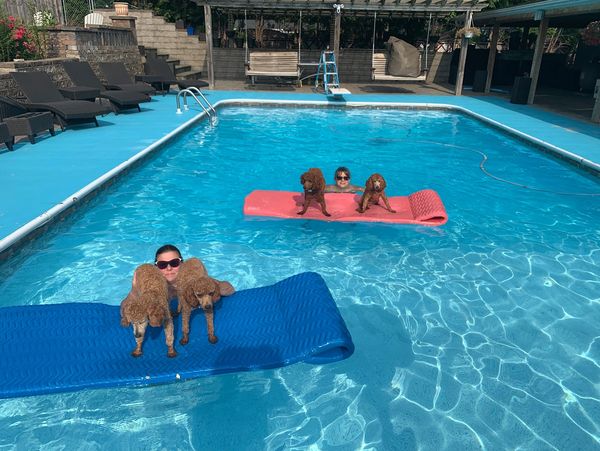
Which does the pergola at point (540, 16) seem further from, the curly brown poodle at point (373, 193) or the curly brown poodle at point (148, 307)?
the curly brown poodle at point (148, 307)

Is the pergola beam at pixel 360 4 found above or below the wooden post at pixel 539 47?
above

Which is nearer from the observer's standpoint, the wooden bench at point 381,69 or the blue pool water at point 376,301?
the blue pool water at point 376,301

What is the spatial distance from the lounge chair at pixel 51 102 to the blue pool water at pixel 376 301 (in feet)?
7.76

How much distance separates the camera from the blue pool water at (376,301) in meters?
3.36

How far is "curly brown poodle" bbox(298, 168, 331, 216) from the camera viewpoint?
616 cm

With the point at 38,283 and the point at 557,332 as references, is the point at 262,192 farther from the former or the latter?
the point at 557,332

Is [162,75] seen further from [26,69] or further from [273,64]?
[26,69]

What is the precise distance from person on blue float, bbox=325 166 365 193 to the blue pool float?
9.69 ft

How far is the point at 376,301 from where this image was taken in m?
5.00

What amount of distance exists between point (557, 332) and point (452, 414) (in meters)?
1.74

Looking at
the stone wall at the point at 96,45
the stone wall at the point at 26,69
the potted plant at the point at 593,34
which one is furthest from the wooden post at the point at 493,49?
the stone wall at the point at 26,69

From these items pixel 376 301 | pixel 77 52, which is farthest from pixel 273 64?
pixel 376 301

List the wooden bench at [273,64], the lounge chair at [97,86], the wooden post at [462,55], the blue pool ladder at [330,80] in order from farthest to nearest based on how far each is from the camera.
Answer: the wooden bench at [273,64], the wooden post at [462,55], the blue pool ladder at [330,80], the lounge chair at [97,86]

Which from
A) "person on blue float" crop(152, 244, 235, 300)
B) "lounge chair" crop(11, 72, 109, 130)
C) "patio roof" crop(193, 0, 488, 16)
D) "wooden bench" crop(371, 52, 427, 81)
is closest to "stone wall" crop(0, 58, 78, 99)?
"lounge chair" crop(11, 72, 109, 130)
